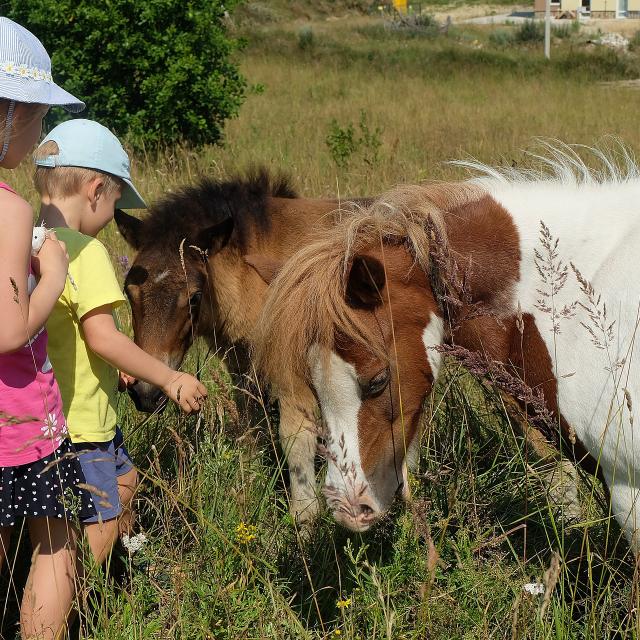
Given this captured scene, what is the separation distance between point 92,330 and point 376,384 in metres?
0.92

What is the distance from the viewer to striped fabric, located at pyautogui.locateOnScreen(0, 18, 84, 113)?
2094 mm

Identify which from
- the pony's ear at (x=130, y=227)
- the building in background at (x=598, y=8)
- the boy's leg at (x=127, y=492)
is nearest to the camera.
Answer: the boy's leg at (x=127, y=492)

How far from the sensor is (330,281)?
2.43m

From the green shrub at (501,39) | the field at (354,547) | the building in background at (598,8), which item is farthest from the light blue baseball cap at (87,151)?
the building in background at (598,8)

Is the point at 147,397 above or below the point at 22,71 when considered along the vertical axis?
below

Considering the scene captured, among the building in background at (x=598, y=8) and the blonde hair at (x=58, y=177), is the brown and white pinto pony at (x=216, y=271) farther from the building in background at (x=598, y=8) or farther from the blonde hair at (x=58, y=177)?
the building in background at (x=598, y=8)

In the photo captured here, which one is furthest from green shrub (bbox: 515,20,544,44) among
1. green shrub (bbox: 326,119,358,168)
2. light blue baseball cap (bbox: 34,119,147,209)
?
light blue baseball cap (bbox: 34,119,147,209)

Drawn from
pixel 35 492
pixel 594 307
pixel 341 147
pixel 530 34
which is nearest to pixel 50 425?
pixel 35 492

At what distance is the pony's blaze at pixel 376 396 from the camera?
94.0 inches

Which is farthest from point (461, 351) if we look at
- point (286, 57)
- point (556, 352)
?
point (286, 57)

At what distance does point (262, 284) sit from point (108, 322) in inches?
56.1

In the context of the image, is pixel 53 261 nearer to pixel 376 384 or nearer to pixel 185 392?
pixel 185 392

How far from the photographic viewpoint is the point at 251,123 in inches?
457

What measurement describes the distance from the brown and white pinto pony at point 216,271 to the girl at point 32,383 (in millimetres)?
918
